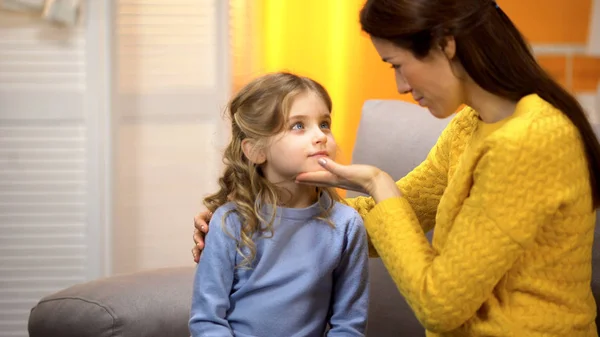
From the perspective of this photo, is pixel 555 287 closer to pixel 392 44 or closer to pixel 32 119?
pixel 392 44

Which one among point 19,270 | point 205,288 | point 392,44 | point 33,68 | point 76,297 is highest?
point 392,44

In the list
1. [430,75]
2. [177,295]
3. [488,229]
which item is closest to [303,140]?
[430,75]

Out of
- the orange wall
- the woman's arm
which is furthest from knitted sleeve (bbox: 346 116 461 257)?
the orange wall

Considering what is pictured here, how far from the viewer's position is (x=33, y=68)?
2836 millimetres

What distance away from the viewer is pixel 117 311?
5.81 feet

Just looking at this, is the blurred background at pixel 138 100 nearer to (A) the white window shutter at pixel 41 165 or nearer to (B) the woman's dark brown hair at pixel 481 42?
(A) the white window shutter at pixel 41 165

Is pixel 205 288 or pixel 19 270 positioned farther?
pixel 19 270

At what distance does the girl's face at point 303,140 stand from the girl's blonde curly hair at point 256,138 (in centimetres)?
1

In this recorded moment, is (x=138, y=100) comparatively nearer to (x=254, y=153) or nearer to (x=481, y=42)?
(x=254, y=153)

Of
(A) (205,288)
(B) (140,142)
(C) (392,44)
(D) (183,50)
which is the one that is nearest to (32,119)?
(B) (140,142)

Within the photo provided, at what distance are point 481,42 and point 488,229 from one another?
0.28m

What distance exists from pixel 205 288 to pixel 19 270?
1.59 meters

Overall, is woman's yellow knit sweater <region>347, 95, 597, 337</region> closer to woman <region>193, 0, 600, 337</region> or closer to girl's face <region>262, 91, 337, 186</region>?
woman <region>193, 0, 600, 337</region>

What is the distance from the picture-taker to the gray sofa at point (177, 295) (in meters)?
1.77
